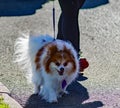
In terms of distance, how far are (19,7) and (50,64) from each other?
15.9ft

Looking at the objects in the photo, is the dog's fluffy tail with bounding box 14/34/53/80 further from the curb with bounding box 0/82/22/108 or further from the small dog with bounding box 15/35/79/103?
the curb with bounding box 0/82/22/108

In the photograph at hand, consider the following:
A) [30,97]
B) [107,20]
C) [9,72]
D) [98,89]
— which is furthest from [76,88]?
[107,20]

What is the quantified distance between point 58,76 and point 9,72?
1239mm

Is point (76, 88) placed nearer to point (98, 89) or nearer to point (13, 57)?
point (98, 89)

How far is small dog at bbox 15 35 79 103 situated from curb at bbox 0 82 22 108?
14.2 inches

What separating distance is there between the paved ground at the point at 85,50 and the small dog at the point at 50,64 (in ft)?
0.47

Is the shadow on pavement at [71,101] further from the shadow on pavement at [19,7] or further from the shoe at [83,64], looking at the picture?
the shadow on pavement at [19,7]

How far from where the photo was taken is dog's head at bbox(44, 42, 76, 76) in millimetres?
5375

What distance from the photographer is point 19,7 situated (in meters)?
10.1

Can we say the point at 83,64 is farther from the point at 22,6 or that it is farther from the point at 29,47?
the point at 22,6

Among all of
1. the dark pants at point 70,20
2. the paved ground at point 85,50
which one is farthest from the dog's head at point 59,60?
the dark pants at point 70,20

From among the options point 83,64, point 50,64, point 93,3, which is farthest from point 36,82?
point 93,3

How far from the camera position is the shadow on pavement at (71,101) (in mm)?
5418

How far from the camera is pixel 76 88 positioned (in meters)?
6.00
